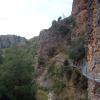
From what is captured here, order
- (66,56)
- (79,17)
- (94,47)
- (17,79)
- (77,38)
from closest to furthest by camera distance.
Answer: (94,47) → (17,79) → (77,38) → (66,56) → (79,17)

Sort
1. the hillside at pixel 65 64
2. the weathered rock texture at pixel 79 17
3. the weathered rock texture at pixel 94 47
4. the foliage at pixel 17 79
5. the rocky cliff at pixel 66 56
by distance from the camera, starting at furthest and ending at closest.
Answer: the weathered rock texture at pixel 79 17 < the foliage at pixel 17 79 < the rocky cliff at pixel 66 56 < the hillside at pixel 65 64 < the weathered rock texture at pixel 94 47

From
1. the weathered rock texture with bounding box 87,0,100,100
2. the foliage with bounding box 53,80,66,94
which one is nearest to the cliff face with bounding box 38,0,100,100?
the weathered rock texture with bounding box 87,0,100,100

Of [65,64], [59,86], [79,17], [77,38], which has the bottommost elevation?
[59,86]

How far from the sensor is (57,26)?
116ft

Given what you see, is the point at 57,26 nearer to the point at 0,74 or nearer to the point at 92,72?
the point at 0,74

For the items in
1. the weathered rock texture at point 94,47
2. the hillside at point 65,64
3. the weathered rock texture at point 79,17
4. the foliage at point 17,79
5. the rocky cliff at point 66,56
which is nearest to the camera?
the weathered rock texture at point 94,47

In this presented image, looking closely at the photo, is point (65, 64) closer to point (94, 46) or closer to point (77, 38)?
point (77, 38)

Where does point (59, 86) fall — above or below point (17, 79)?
below

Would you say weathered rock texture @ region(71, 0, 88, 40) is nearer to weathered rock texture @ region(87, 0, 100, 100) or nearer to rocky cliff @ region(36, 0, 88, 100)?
rocky cliff @ region(36, 0, 88, 100)

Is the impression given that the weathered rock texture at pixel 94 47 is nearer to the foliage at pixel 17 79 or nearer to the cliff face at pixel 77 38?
the cliff face at pixel 77 38

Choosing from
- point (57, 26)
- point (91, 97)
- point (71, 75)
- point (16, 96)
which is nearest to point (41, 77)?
point (57, 26)

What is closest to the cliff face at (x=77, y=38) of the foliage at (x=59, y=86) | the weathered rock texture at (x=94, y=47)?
the weathered rock texture at (x=94, y=47)

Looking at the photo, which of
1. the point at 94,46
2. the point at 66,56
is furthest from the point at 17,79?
the point at 94,46

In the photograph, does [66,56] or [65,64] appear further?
[66,56]
